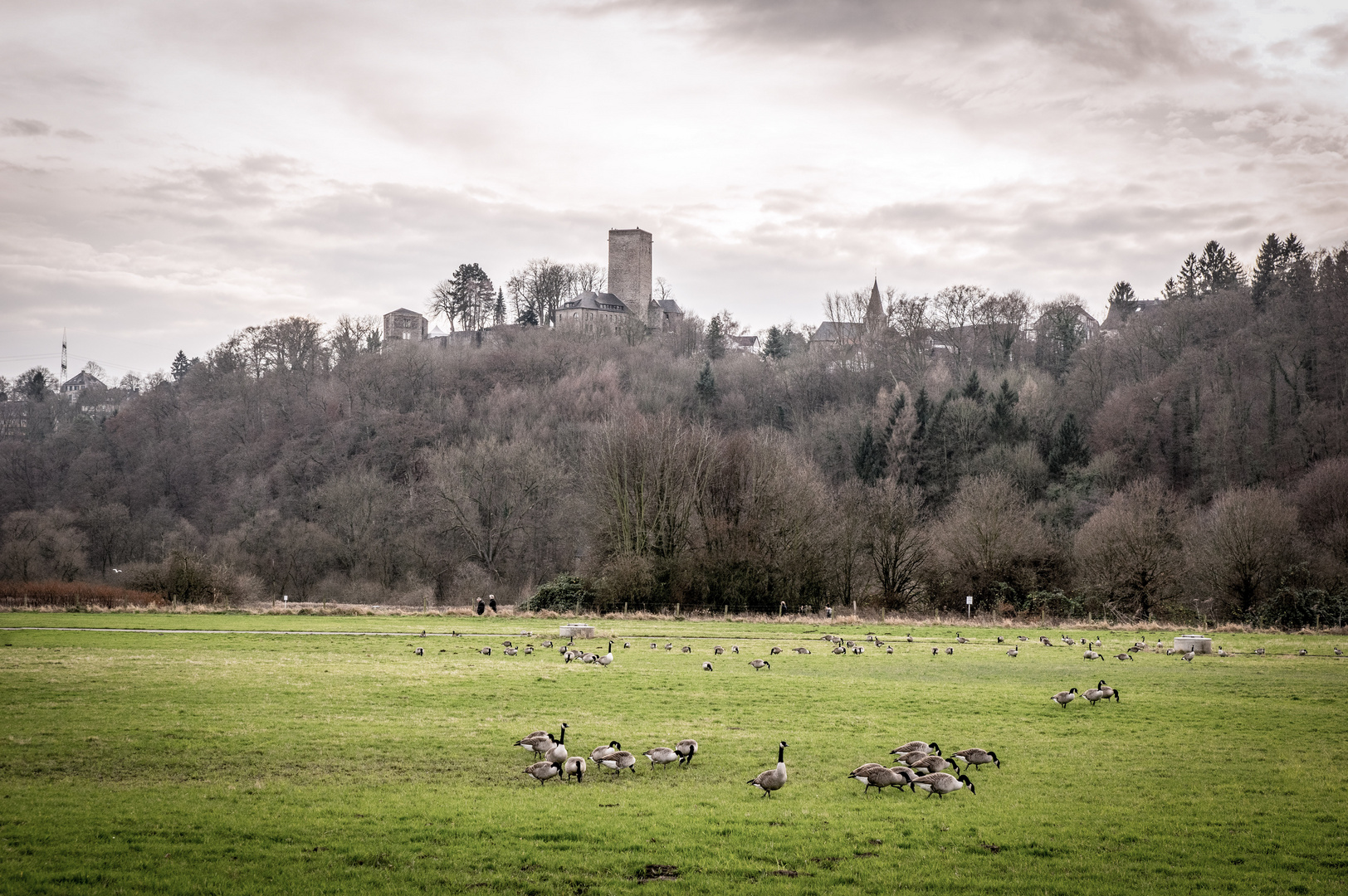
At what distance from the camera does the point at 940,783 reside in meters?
14.0

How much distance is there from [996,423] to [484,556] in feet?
165

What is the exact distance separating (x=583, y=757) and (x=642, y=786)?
175cm

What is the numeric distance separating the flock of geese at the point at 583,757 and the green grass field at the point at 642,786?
30 centimetres

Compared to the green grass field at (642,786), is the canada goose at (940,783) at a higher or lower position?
higher

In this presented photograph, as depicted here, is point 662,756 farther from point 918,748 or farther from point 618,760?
point 918,748

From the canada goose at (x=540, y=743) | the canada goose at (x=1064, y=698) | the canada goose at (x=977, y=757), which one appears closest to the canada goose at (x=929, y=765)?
the canada goose at (x=977, y=757)

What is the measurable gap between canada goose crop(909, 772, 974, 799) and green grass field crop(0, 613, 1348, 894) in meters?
0.23

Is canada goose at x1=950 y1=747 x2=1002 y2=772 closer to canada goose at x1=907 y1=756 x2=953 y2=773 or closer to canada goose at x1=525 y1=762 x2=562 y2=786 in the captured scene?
canada goose at x1=907 y1=756 x2=953 y2=773

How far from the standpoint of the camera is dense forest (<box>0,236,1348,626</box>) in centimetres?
5994

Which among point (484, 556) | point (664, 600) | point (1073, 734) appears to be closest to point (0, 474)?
point (484, 556)

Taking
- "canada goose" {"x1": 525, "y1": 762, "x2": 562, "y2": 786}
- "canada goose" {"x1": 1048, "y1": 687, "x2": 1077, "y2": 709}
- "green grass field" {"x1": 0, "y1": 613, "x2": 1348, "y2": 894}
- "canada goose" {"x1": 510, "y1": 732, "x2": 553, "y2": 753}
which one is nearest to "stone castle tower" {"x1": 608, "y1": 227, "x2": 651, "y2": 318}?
"green grass field" {"x1": 0, "y1": 613, "x2": 1348, "y2": 894}

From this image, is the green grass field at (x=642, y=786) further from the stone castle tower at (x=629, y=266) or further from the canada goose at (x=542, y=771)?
the stone castle tower at (x=629, y=266)

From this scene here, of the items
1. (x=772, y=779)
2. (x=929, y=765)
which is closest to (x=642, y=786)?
(x=772, y=779)

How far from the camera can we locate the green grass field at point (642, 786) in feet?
35.6
